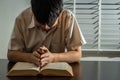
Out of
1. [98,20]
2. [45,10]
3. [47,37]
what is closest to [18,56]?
[47,37]

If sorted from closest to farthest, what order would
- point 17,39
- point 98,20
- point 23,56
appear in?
point 23,56 < point 17,39 < point 98,20

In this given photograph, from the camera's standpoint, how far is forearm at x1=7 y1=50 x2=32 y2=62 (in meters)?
1.57

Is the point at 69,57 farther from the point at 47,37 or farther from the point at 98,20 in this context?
the point at 98,20

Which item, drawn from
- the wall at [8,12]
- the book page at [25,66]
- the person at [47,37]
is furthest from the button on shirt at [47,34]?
the wall at [8,12]

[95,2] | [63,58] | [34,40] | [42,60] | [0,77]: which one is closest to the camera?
[0,77]

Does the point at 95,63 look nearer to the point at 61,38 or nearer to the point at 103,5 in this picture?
the point at 61,38

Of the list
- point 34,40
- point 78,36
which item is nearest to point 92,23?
point 78,36

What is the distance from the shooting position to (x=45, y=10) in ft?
4.68

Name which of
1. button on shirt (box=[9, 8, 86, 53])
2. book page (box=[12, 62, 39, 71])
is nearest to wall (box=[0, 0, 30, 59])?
button on shirt (box=[9, 8, 86, 53])

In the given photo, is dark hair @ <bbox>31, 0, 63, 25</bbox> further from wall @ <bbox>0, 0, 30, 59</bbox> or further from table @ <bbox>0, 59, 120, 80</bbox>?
wall @ <bbox>0, 0, 30, 59</bbox>

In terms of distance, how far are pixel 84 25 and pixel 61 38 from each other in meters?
0.58

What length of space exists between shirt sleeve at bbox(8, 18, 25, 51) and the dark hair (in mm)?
324

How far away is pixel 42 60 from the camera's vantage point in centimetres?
147

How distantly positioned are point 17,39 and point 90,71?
0.58m
